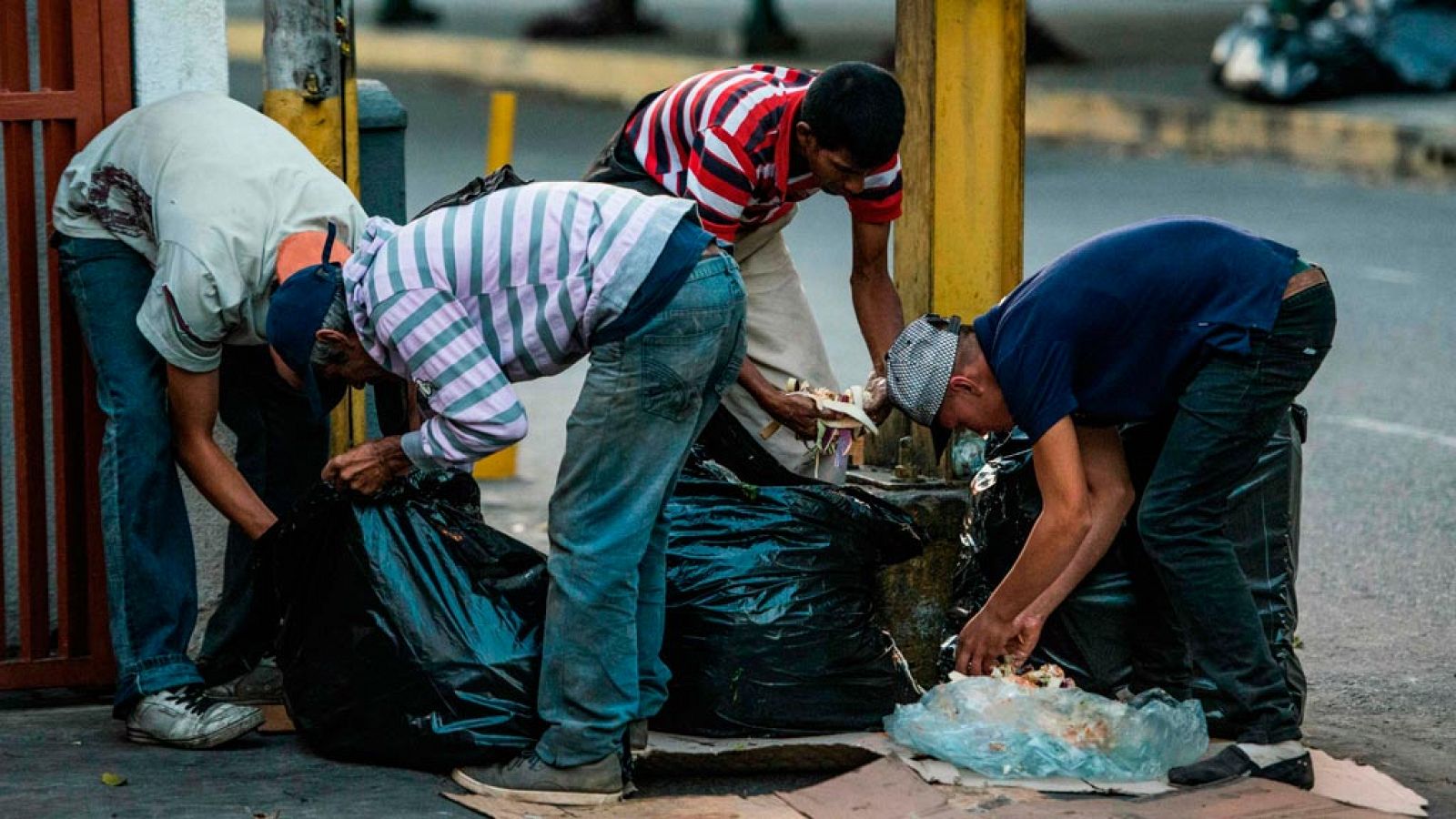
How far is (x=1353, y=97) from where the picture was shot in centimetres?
1382

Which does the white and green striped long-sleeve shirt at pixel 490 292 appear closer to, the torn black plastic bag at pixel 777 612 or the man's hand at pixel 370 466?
the man's hand at pixel 370 466

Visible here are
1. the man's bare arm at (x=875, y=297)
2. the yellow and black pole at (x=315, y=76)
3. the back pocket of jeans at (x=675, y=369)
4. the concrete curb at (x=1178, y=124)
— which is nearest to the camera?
the back pocket of jeans at (x=675, y=369)

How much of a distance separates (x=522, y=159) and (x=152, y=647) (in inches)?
359

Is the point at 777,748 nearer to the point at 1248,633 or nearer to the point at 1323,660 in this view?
the point at 1248,633

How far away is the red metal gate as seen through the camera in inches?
161

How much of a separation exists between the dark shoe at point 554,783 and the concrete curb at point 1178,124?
29.2ft

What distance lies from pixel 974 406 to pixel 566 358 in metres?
0.75

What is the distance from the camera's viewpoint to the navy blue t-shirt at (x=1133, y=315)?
3652 mm

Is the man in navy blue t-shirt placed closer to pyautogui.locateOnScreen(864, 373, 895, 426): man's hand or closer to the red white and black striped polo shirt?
pyautogui.locateOnScreen(864, 373, 895, 426): man's hand

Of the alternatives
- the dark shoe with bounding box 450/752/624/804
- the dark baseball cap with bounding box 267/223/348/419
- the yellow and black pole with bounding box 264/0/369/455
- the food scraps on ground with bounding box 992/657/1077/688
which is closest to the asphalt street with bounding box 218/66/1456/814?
the food scraps on ground with bounding box 992/657/1077/688

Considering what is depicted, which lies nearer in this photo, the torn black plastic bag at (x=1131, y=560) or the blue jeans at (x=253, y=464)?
the torn black plastic bag at (x=1131, y=560)

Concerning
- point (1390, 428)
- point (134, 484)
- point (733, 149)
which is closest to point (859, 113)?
point (733, 149)

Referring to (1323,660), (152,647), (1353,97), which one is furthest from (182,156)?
(1353,97)

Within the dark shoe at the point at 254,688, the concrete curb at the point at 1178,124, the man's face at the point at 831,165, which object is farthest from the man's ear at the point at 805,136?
the concrete curb at the point at 1178,124
